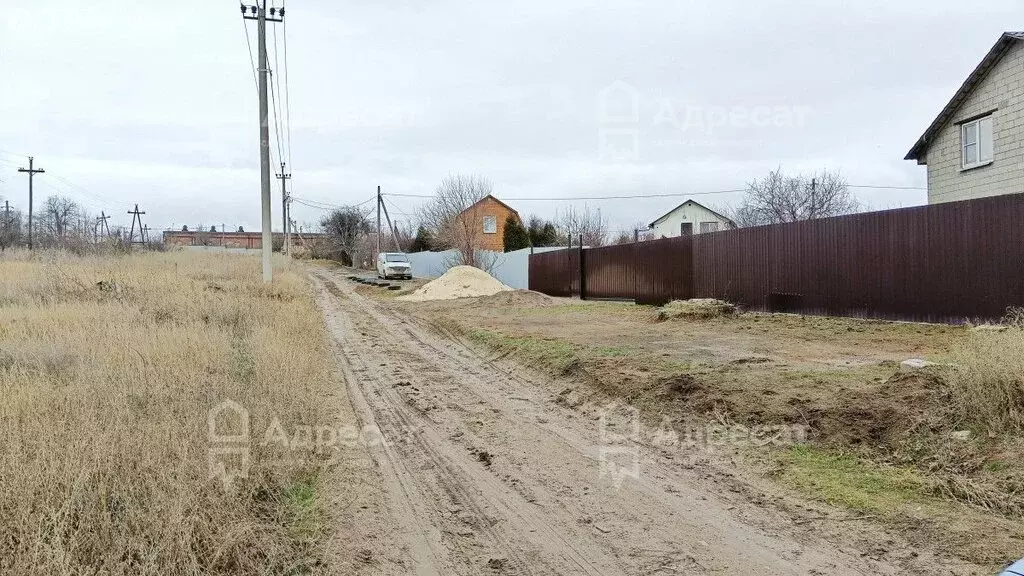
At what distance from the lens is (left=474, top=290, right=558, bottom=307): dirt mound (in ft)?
71.9

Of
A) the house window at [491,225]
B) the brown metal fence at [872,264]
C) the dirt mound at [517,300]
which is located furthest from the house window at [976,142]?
the house window at [491,225]

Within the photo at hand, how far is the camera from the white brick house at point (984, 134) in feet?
48.6

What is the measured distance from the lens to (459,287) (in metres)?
26.4

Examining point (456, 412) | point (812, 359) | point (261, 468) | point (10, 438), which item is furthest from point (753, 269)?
point (10, 438)

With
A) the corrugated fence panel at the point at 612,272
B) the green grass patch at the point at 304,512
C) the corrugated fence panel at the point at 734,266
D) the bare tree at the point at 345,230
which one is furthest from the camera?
the bare tree at the point at 345,230

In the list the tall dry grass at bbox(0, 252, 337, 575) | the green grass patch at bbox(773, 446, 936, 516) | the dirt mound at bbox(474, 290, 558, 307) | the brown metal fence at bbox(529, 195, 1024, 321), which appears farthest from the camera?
the dirt mound at bbox(474, 290, 558, 307)

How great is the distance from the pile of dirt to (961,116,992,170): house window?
313 inches

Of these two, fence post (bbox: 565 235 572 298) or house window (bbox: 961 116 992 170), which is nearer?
house window (bbox: 961 116 992 170)

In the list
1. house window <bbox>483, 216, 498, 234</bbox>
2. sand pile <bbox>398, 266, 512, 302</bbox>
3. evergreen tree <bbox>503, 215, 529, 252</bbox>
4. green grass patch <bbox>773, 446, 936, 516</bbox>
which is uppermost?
house window <bbox>483, 216, 498, 234</bbox>

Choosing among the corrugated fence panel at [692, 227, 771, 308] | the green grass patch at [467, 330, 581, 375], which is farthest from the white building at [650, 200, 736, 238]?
the green grass patch at [467, 330, 581, 375]

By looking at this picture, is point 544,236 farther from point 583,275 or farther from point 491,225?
point 583,275

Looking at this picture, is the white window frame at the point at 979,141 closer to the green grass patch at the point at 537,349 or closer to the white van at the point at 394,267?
the green grass patch at the point at 537,349

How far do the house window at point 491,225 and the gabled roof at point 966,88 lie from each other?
112 feet

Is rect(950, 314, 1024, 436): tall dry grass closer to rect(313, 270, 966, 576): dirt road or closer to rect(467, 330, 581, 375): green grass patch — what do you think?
rect(313, 270, 966, 576): dirt road
